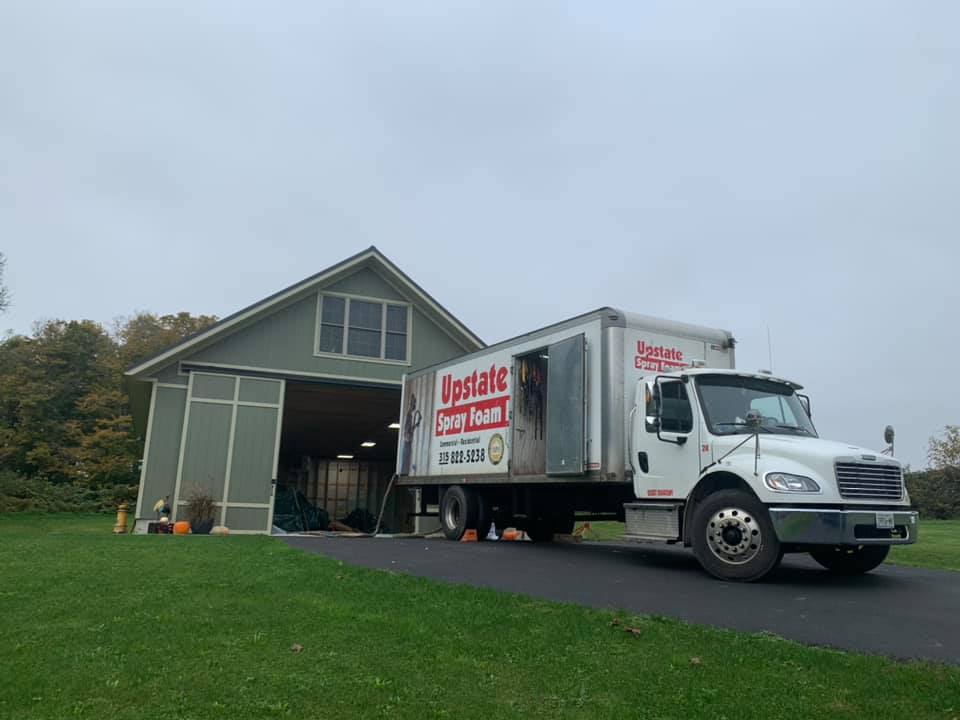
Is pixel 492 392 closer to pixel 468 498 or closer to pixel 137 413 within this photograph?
pixel 468 498

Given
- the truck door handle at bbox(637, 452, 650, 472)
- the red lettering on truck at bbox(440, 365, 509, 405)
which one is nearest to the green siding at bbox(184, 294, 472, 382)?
the red lettering on truck at bbox(440, 365, 509, 405)

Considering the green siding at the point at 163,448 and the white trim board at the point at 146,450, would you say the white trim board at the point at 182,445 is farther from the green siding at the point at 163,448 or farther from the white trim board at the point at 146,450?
the white trim board at the point at 146,450

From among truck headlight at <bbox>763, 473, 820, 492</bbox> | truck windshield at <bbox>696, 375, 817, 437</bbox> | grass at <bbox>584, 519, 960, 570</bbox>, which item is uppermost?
truck windshield at <bbox>696, 375, 817, 437</bbox>

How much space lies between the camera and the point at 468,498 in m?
14.0

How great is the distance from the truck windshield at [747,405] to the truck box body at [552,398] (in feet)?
4.06

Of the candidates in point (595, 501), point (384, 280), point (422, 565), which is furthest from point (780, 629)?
point (384, 280)

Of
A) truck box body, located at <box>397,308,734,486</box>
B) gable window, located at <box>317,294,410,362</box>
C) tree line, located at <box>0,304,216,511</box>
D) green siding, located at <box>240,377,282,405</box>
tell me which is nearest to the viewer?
truck box body, located at <box>397,308,734,486</box>

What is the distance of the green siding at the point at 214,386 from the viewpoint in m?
18.3

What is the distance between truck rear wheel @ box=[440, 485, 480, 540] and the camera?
45.8 ft

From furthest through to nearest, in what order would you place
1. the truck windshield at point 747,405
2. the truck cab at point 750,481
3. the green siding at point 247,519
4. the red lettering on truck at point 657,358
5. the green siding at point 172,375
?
the green siding at point 172,375, the green siding at point 247,519, the red lettering on truck at point 657,358, the truck windshield at point 747,405, the truck cab at point 750,481

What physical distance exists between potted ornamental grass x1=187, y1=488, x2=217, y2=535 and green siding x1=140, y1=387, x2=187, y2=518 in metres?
0.79

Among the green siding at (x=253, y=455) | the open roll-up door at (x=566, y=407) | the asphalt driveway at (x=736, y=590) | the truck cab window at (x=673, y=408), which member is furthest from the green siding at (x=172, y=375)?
the truck cab window at (x=673, y=408)

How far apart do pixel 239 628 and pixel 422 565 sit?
4.45 m

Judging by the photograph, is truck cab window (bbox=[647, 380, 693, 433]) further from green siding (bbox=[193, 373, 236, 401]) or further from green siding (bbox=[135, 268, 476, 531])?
green siding (bbox=[193, 373, 236, 401])
